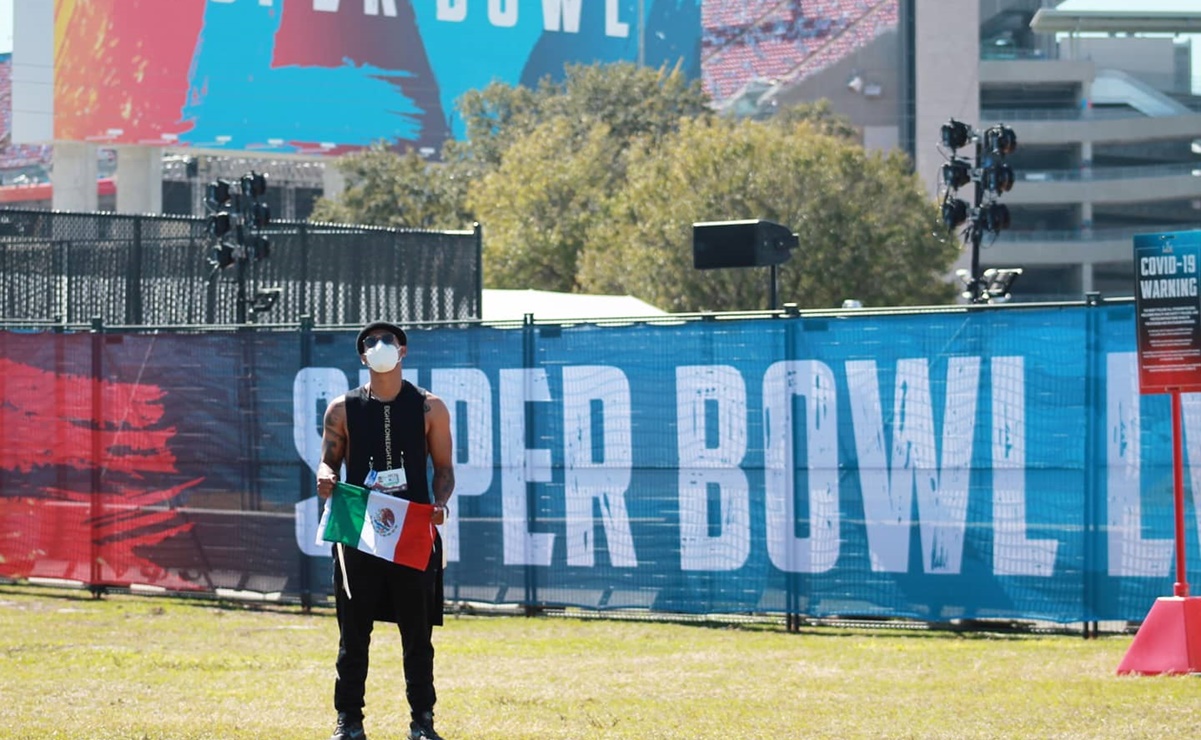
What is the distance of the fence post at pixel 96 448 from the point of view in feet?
53.4

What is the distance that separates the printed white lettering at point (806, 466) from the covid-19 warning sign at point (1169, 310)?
2914 millimetres

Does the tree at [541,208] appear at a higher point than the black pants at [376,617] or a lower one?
higher

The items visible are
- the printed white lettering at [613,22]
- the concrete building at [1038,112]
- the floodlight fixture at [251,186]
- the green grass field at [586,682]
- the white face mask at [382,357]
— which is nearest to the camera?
the white face mask at [382,357]

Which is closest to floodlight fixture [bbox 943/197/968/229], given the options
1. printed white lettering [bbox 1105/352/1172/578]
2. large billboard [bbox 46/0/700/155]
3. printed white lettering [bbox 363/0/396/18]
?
printed white lettering [bbox 1105/352/1172/578]

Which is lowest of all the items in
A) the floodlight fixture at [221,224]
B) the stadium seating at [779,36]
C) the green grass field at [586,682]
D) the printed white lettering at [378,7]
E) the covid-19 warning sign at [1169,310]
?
the green grass field at [586,682]

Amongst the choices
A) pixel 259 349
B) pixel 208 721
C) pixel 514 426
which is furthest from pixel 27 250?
pixel 208 721

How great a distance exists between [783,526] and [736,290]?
107 ft

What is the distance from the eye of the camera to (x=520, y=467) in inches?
571

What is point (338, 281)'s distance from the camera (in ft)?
84.9

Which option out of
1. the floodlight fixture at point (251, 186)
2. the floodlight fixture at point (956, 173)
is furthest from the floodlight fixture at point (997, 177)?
the floodlight fixture at point (251, 186)

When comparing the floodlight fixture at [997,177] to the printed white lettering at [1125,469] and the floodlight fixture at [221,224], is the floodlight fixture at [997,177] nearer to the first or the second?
the floodlight fixture at [221,224]

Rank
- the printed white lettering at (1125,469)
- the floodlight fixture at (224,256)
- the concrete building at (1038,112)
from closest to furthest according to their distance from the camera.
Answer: the printed white lettering at (1125,469) < the floodlight fixture at (224,256) < the concrete building at (1038,112)

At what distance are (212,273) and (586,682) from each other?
15447mm

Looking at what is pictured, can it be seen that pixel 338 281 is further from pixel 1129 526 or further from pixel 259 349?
pixel 1129 526
